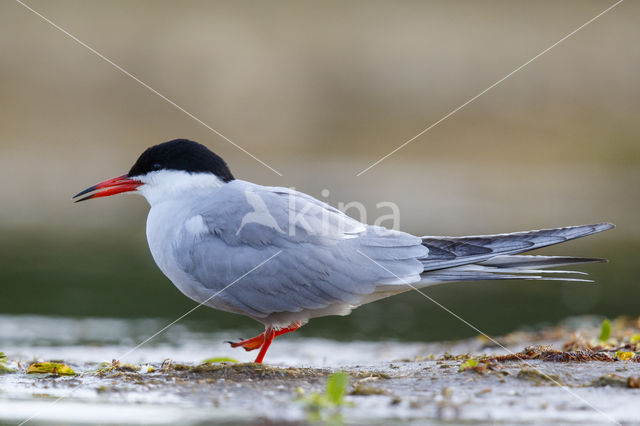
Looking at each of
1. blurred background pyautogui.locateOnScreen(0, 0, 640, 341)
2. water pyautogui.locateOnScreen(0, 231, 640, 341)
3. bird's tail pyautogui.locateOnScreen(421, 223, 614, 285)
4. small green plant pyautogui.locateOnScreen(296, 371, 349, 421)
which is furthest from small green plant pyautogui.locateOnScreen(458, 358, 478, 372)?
blurred background pyautogui.locateOnScreen(0, 0, 640, 341)

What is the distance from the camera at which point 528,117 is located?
23.7 metres

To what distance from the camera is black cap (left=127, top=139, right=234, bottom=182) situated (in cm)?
628

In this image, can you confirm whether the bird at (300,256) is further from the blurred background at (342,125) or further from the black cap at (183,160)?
the blurred background at (342,125)

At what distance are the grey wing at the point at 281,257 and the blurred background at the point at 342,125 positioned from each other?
4182 millimetres

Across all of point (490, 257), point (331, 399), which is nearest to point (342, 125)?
point (490, 257)

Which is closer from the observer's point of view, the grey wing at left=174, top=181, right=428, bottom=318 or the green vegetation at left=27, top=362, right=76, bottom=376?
the green vegetation at left=27, top=362, right=76, bottom=376

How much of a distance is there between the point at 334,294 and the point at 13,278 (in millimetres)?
6672

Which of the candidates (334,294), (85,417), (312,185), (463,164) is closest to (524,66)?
(463,164)

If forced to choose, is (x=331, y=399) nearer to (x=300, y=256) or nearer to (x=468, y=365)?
(x=468, y=365)

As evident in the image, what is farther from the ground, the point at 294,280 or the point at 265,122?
the point at 265,122

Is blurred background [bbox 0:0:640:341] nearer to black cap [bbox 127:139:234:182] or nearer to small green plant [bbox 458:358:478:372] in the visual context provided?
black cap [bbox 127:139:234:182]

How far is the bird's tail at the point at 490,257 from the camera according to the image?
18.5 ft

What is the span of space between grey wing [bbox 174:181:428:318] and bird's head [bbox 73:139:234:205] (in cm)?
38

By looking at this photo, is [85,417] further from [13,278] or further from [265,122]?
[265,122]
